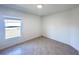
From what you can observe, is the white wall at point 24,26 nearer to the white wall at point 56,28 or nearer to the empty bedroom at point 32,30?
the empty bedroom at point 32,30

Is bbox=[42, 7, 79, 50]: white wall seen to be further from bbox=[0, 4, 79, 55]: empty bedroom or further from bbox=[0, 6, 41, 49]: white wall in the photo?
bbox=[0, 6, 41, 49]: white wall

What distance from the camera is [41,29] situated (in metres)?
1.33

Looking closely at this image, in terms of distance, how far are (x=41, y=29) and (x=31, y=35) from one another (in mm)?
201

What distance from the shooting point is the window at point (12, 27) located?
116 cm

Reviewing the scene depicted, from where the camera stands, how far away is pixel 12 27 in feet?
3.78

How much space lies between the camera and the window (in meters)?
1.16

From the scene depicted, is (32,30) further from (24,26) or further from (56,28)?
(56,28)

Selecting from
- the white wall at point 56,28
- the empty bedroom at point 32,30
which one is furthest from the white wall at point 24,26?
the white wall at point 56,28

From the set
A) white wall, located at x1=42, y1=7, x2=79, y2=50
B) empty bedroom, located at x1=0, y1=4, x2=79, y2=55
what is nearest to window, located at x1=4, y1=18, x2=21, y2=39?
empty bedroom, located at x1=0, y1=4, x2=79, y2=55

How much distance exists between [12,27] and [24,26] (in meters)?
0.19
